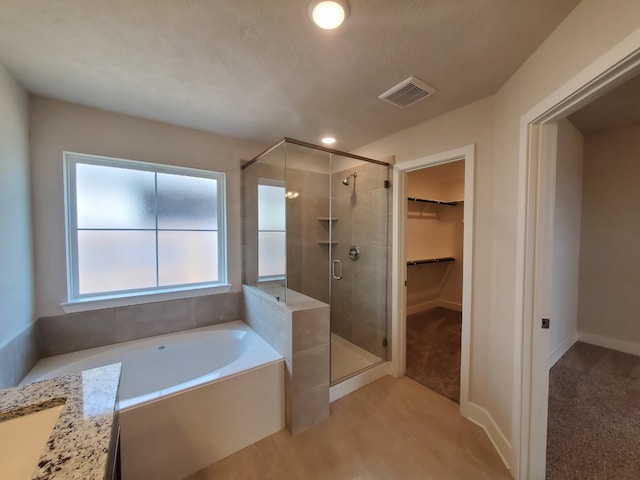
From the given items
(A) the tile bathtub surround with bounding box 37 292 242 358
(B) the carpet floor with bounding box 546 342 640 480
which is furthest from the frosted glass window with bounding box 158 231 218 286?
(B) the carpet floor with bounding box 546 342 640 480

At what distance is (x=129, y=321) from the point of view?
2.18m

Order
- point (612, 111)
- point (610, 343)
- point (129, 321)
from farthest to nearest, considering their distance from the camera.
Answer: point (610, 343) → point (612, 111) → point (129, 321)

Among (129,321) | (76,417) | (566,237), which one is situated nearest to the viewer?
(76,417)

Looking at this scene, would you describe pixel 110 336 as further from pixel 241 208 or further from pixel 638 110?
pixel 638 110

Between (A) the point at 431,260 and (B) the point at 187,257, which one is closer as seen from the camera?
(B) the point at 187,257

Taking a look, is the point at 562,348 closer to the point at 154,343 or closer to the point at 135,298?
the point at 154,343

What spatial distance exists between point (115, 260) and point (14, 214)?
727mm

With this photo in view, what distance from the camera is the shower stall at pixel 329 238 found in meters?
2.54

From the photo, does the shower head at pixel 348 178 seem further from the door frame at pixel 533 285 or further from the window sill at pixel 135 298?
the window sill at pixel 135 298

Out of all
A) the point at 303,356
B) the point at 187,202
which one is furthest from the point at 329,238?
the point at 187,202

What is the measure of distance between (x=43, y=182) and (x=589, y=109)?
4.64m

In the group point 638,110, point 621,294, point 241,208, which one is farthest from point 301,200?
point 621,294

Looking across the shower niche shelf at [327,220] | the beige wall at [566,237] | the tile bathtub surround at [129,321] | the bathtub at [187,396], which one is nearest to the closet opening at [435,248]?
the beige wall at [566,237]

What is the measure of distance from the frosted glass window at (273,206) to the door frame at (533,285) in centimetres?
192
